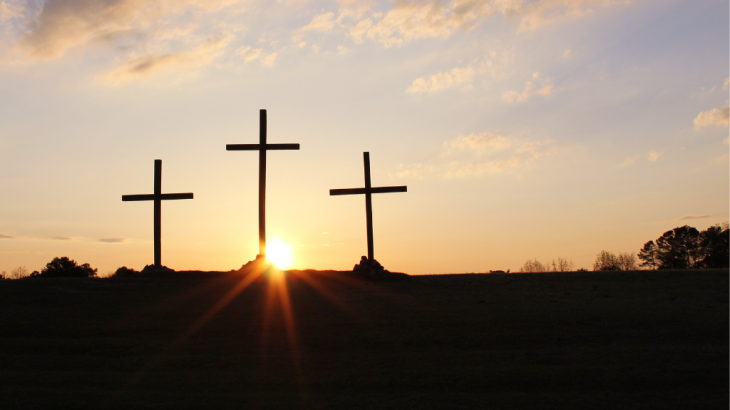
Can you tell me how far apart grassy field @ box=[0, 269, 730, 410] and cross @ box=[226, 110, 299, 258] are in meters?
2.65

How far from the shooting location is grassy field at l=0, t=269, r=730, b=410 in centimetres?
816

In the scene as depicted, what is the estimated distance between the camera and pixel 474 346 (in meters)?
11.1

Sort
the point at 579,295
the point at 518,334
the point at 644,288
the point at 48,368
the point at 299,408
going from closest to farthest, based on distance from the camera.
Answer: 1. the point at 299,408
2. the point at 48,368
3. the point at 518,334
4. the point at 579,295
5. the point at 644,288

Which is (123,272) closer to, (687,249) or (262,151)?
(262,151)

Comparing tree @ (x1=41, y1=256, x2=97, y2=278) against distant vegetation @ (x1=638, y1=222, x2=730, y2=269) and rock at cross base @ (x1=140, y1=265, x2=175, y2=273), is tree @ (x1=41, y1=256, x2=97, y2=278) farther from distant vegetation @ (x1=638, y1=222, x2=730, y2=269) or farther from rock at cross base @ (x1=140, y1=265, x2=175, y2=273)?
distant vegetation @ (x1=638, y1=222, x2=730, y2=269)

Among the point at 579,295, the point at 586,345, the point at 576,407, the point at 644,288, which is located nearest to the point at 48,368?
the point at 576,407

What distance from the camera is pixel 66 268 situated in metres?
33.7

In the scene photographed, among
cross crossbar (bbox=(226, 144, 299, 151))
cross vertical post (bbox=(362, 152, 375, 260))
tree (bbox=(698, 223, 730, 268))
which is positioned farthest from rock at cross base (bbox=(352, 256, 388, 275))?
tree (bbox=(698, 223, 730, 268))

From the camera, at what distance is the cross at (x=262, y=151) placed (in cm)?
2073

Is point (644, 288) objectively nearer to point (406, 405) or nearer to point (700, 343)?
point (700, 343)

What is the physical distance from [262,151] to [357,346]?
38.7 ft

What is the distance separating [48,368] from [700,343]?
1236 centimetres

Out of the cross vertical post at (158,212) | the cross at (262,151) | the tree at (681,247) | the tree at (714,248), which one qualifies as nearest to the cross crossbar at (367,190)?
the cross at (262,151)

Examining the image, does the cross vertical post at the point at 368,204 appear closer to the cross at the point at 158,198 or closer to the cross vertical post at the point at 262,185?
the cross vertical post at the point at 262,185
